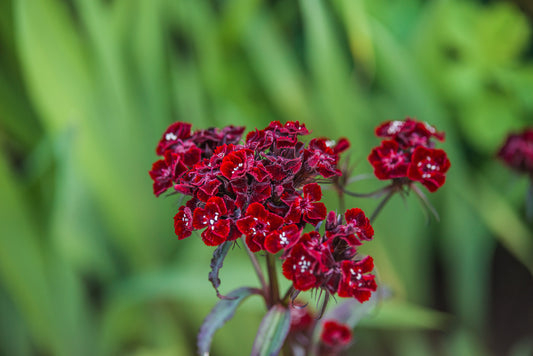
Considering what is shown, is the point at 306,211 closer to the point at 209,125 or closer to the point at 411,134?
the point at 411,134

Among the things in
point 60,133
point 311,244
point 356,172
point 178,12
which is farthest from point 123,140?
point 311,244

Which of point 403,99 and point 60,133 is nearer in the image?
point 60,133

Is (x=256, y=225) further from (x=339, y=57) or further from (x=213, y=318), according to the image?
(x=339, y=57)

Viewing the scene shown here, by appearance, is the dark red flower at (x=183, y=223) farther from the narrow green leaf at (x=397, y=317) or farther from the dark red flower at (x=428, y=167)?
the narrow green leaf at (x=397, y=317)

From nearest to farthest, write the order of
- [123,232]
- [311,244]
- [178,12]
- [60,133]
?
[311,244] < [60,133] < [123,232] < [178,12]

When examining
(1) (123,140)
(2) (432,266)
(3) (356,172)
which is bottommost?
(2) (432,266)

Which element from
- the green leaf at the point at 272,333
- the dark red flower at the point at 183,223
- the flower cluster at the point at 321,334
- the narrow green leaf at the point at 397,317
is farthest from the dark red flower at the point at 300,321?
the narrow green leaf at the point at 397,317

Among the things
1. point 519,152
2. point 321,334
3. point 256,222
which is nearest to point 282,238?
point 256,222
